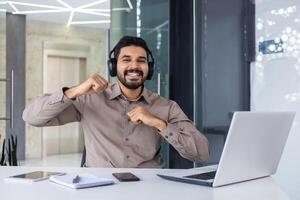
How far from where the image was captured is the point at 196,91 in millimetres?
3695

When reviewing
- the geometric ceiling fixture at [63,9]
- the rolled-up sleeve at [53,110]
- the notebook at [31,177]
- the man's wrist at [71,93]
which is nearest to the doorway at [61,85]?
the geometric ceiling fixture at [63,9]

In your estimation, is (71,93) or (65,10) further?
(65,10)

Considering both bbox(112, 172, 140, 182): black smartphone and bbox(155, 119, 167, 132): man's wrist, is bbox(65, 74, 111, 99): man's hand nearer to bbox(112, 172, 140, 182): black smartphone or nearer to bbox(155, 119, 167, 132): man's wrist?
bbox(155, 119, 167, 132): man's wrist

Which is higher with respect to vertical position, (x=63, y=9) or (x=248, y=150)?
(x=63, y=9)

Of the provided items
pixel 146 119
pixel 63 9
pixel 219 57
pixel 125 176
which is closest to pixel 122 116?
pixel 146 119

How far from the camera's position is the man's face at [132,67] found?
1.99 m

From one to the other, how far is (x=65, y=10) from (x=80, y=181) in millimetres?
6187

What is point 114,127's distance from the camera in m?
1.92

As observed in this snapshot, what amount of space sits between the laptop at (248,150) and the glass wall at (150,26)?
7.76ft

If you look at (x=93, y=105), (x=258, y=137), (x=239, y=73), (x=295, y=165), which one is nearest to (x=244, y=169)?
(x=258, y=137)

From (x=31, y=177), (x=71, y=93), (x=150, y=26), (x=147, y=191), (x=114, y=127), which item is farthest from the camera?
(x=150, y=26)

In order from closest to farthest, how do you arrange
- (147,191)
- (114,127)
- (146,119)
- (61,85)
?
(147,191) → (146,119) → (114,127) → (61,85)

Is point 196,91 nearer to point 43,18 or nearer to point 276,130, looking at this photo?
point 276,130

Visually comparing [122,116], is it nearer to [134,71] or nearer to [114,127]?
[114,127]
